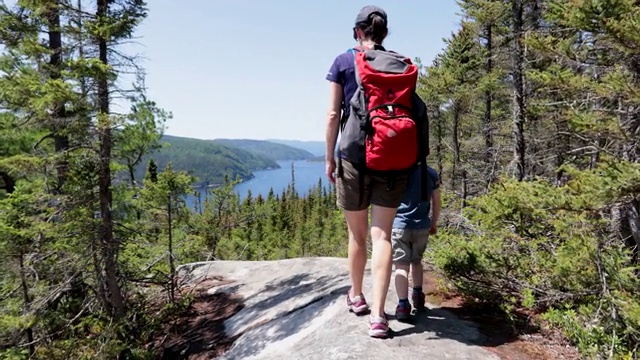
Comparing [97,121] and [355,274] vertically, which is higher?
[97,121]

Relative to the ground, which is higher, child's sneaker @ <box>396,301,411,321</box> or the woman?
the woman

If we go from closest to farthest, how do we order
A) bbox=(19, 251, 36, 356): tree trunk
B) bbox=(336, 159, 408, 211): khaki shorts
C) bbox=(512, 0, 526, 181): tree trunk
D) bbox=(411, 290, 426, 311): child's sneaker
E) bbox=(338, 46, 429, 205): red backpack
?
1. bbox=(338, 46, 429, 205): red backpack
2. bbox=(336, 159, 408, 211): khaki shorts
3. bbox=(411, 290, 426, 311): child's sneaker
4. bbox=(19, 251, 36, 356): tree trunk
5. bbox=(512, 0, 526, 181): tree trunk

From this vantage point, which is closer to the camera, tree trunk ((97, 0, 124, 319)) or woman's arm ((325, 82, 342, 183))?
woman's arm ((325, 82, 342, 183))

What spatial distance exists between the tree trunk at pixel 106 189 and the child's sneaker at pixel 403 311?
4.69 metres

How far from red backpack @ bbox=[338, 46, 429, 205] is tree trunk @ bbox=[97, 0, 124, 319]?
170 inches

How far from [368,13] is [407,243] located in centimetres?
186

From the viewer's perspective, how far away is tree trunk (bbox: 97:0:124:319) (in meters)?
5.63

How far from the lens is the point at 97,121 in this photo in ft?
17.8

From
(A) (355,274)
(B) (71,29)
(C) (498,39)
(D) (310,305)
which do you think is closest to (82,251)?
(B) (71,29)

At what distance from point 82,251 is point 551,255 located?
21.0 ft

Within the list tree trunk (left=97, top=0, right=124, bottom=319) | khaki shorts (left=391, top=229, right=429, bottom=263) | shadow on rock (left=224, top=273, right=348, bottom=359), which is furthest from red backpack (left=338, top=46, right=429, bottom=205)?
tree trunk (left=97, top=0, right=124, bottom=319)

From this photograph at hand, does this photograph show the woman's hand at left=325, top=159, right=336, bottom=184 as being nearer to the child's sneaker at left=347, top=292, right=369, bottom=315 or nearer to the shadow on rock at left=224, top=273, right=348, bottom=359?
the child's sneaker at left=347, top=292, right=369, bottom=315

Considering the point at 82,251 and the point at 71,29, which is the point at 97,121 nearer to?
the point at 71,29

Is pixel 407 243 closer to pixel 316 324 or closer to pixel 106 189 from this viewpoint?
pixel 316 324
